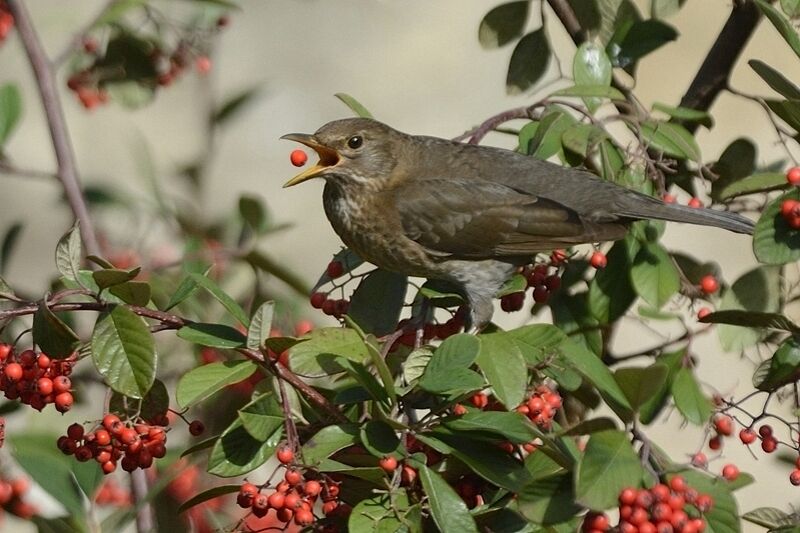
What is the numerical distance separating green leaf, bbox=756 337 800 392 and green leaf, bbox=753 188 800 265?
5.5 inches

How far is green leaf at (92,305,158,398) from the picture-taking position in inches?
69.2

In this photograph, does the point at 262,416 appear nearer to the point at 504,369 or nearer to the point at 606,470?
the point at 504,369

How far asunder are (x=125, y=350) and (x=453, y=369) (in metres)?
0.46

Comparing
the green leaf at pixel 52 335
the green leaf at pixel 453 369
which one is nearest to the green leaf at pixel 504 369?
the green leaf at pixel 453 369

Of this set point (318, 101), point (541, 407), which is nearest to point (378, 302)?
point (541, 407)

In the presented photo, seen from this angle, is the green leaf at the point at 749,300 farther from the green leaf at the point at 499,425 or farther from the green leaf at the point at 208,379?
the green leaf at the point at 208,379

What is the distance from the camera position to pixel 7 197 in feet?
18.4

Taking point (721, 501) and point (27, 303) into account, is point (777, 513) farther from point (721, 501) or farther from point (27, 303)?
point (27, 303)

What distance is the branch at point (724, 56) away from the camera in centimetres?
256

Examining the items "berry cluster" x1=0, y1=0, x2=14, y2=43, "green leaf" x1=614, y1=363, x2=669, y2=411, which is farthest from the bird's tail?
"berry cluster" x1=0, y1=0, x2=14, y2=43

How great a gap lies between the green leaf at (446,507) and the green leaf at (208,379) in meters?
0.31

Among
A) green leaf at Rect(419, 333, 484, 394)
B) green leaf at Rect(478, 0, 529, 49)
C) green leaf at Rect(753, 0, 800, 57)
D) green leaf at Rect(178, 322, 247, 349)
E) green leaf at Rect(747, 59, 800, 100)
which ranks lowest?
green leaf at Rect(419, 333, 484, 394)

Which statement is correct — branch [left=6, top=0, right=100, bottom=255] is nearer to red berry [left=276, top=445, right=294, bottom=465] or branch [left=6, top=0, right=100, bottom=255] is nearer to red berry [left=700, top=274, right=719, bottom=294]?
red berry [left=276, top=445, right=294, bottom=465]

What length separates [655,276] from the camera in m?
2.24
